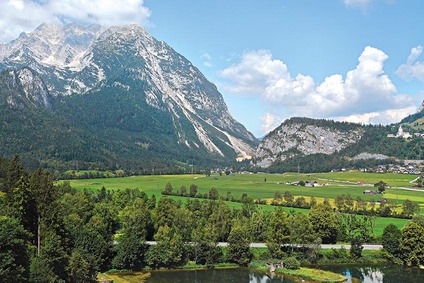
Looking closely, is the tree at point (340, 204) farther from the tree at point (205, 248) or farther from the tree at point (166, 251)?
the tree at point (166, 251)

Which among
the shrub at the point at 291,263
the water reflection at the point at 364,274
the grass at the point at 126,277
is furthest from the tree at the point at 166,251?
the water reflection at the point at 364,274

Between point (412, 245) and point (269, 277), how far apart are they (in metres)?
31.1

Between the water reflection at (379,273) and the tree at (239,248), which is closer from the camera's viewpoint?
the water reflection at (379,273)

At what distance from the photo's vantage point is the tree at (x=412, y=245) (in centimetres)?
8319

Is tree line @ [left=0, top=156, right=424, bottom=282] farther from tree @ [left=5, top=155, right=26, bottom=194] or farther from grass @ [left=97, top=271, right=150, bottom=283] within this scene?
grass @ [left=97, top=271, right=150, bottom=283]

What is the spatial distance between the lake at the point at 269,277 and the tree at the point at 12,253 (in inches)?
936

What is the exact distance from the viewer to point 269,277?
249 feet

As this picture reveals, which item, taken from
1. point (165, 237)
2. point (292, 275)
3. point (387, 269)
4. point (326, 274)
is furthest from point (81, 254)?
point (387, 269)

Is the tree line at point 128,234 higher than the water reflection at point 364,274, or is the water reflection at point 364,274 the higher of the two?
the tree line at point 128,234

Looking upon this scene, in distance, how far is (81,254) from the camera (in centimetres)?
7050

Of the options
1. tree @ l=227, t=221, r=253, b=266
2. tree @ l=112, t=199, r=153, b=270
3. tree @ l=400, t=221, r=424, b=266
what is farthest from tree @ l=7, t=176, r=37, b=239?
tree @ l=400, t=221, r=424, b=266

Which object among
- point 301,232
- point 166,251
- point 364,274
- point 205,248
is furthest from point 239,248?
point 364,274

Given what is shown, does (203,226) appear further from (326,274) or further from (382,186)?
(382,186)

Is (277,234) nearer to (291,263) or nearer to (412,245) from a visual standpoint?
(291,263)
